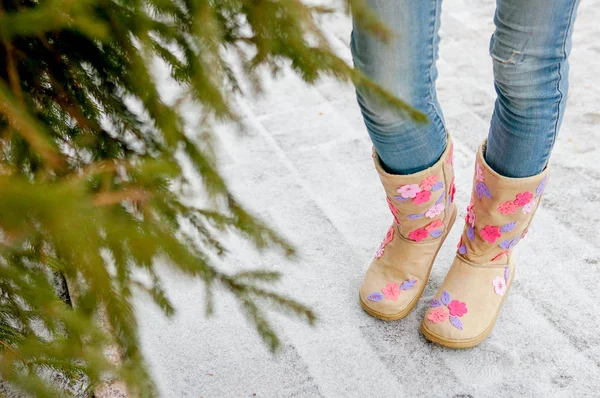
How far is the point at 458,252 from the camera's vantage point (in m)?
1.19

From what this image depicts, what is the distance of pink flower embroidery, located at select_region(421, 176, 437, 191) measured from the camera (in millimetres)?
1048

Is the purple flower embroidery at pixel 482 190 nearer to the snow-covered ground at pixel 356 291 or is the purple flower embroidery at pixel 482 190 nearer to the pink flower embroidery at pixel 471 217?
the pink flower embroidery at pixel 471 217

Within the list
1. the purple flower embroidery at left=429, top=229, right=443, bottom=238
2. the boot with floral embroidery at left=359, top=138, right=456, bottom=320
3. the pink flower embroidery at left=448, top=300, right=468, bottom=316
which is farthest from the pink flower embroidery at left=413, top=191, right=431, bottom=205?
the pink flower embroidery at left=448, top=300, right=468, bottom=316

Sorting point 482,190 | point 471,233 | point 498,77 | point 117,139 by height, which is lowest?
point 471,233

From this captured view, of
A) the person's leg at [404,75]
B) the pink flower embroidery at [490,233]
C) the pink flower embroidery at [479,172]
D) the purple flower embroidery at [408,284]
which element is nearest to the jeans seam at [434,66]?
the person's leg at [404,75]

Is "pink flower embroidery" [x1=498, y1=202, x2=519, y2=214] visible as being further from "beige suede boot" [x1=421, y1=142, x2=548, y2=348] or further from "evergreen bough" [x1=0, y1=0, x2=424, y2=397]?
"evergreen bough" [x1=0, y1=0, x2=424, y2=397]

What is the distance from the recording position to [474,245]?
1148 mm

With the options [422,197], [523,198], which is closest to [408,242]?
[422,197]

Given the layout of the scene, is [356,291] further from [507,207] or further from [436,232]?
[507,207]

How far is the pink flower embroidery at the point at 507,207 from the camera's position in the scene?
3.45 ft

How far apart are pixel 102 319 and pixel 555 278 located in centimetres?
87

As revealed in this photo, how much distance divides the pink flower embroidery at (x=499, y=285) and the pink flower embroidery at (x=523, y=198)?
173 mm

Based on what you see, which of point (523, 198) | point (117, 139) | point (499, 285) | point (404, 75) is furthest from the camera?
point (499, 285)

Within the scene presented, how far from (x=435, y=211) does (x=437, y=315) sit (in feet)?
0.62
